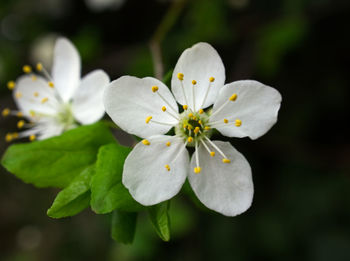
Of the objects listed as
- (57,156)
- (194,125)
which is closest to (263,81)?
(194,125)

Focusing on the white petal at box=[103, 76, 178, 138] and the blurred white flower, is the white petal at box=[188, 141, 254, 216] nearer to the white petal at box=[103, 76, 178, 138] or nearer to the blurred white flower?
the white petal at box=[103, 76, 178, 138]

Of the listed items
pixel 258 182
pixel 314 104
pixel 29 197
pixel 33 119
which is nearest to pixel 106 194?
pixel 33 119

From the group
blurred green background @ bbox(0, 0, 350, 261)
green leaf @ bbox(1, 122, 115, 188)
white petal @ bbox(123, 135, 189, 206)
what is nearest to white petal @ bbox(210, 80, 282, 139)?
white petal @ bbox(123, 135, 189, 206)

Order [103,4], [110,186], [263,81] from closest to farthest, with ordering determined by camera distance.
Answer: [110,186], [263,81], [103,4]

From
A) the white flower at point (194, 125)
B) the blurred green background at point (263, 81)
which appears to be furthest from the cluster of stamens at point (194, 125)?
the blurred green background at point (263, 81)

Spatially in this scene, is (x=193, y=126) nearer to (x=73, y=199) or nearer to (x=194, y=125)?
(x=194, y=125)

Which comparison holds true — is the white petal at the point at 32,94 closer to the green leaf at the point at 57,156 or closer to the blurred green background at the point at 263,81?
the green leaf at the point at 57,156
